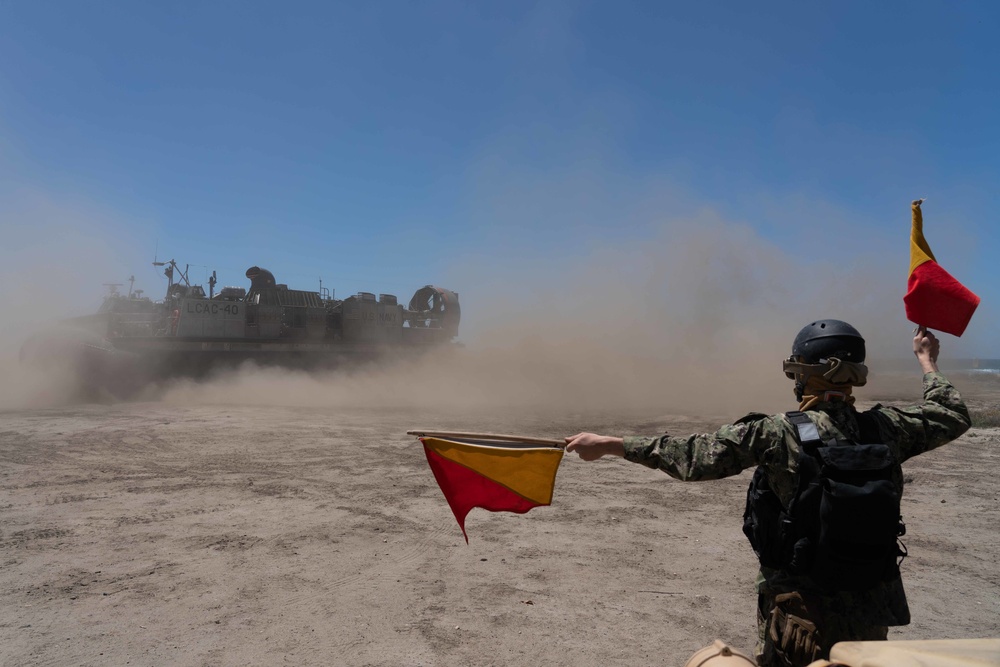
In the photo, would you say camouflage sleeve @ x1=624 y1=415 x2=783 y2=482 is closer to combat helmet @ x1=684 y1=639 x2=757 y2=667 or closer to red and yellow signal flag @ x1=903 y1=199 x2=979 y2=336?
combat helmet @ x1=684 y1=639 x2=757 y2=667

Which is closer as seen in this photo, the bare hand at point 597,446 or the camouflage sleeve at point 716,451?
the camouflage sleeve at point 716,451

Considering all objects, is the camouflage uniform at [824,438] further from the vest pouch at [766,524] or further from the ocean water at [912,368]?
the ocean water at [912,368]

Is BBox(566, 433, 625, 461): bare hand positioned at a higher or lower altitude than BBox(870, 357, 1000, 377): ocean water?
lower

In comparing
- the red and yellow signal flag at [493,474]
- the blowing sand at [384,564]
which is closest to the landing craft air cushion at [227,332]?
the blowing sand at [384,564]

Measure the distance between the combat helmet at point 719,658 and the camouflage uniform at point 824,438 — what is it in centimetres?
46

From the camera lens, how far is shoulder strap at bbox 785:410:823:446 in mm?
1940

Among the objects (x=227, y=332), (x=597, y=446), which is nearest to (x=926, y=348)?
(x=597, y=446)

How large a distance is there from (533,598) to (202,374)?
17286 mm

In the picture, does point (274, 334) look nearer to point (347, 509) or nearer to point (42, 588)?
point (347, 509)

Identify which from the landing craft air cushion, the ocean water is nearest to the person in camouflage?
the landing craft air cushion

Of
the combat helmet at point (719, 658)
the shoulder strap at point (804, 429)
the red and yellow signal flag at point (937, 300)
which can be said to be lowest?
the combat helmet at point (719, 658)

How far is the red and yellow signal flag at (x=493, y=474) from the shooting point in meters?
2.62

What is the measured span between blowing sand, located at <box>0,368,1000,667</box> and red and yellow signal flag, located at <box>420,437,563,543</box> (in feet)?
3.49

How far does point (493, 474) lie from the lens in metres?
2.69
